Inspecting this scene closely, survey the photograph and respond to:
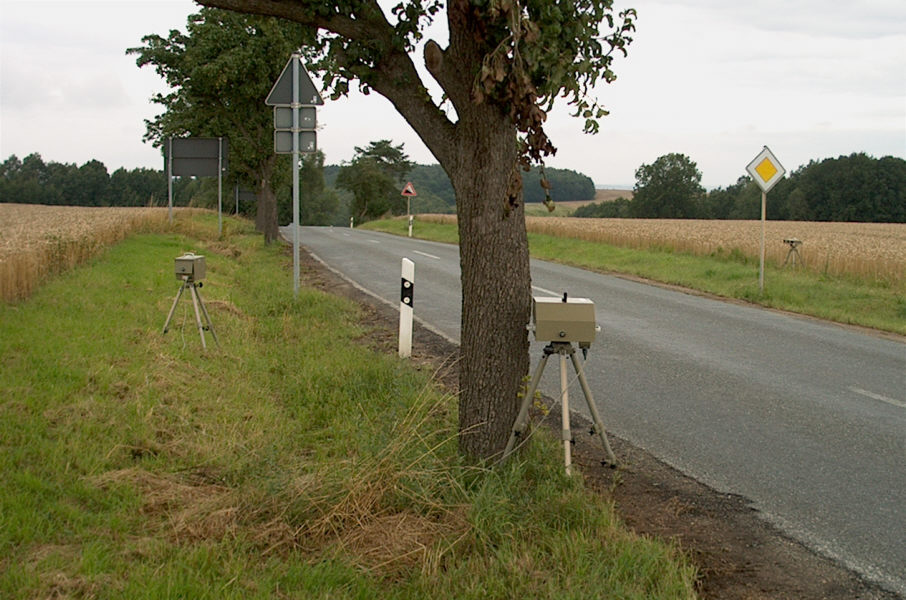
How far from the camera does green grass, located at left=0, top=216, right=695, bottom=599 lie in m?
3.61

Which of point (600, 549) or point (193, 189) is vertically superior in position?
point (193, 189)

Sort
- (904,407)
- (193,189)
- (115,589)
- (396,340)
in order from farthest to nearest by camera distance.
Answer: (193,189) < (396,340) < (904,407) < (115,589)

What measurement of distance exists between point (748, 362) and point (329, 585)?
669cm

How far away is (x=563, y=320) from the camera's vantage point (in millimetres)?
4773

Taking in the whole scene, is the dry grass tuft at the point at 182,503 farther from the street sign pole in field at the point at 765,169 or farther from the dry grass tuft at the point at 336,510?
the street sign pole in field at the point at 765,169

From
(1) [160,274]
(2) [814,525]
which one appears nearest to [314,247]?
(1) [160,274]

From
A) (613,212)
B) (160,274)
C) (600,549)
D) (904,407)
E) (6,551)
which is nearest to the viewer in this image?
(6,551)

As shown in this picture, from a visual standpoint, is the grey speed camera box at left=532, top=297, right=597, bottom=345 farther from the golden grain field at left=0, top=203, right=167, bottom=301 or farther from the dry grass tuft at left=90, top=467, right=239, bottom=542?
the golden grain field at left=0, top=203, right=167, bottom=301

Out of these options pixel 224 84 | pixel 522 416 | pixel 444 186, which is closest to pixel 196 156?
pixel 224 84

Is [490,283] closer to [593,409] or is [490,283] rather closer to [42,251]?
[593,409]

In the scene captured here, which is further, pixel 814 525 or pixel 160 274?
pixel 160 274

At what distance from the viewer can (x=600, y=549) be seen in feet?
12.9

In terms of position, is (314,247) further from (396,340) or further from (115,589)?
(115,589)

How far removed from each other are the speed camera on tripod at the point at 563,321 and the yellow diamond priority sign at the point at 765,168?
12.4 m
